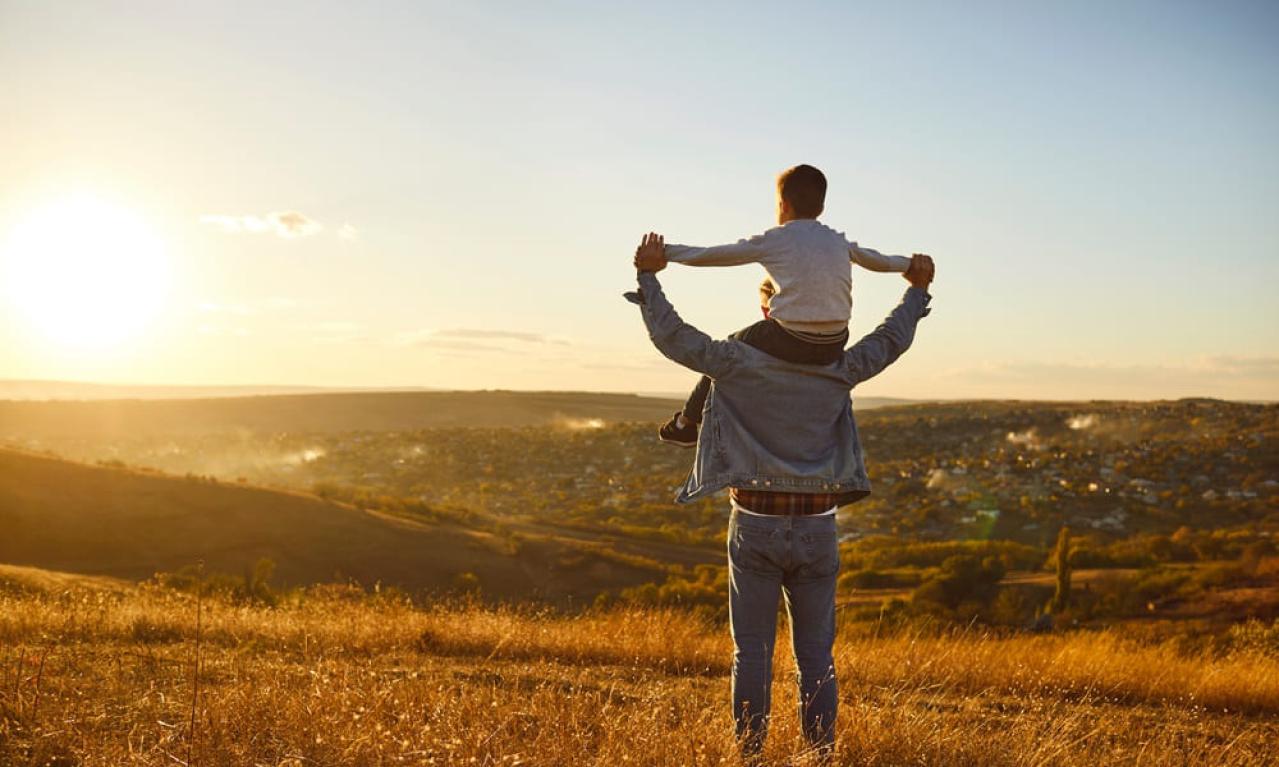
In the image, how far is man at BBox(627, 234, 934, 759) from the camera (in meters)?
3.63

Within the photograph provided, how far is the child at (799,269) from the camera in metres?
3.60

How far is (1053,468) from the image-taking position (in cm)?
4266

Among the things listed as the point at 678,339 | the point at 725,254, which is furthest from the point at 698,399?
the point at 725,254

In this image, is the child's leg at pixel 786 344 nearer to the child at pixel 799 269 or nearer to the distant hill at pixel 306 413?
the child at pixel 799 269

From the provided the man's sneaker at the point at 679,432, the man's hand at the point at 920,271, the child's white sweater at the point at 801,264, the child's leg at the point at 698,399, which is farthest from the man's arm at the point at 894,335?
the man's sneaker at the point at 679,432

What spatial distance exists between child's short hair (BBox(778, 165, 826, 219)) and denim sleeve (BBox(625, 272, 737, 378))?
0.65 meters

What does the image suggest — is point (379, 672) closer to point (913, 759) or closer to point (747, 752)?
point (747, 752)

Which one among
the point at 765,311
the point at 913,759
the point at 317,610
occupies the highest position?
the point at 765,311

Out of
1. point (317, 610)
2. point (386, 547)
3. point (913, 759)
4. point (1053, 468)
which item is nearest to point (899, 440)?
point (1053, 468)

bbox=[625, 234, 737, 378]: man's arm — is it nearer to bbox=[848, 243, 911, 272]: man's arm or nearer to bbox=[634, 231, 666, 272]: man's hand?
bbox=[634, 231, 666, 272]: man's hand

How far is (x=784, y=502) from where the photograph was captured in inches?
144

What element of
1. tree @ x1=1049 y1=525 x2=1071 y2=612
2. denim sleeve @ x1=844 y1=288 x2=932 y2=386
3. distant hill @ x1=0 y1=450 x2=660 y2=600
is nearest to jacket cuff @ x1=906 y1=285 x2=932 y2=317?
denim sleeve @ x1=844 y1=288 x2=932 y2=386

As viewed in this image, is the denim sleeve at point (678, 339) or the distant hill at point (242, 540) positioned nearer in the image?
the denim sleeve at point (678, 339)

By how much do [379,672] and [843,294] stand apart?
4.10 meters
